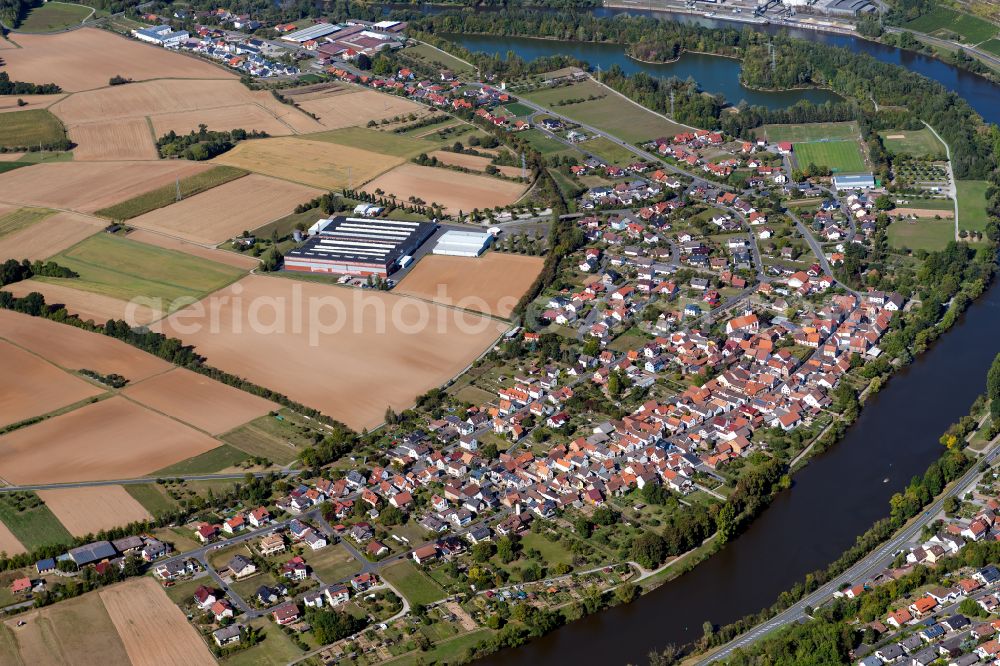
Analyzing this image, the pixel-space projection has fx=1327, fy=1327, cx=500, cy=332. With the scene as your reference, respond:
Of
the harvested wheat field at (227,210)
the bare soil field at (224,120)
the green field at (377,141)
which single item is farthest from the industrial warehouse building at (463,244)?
the bare soil field at (224,120)

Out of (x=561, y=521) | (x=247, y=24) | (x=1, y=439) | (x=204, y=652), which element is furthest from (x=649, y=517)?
(x=247, y=24)

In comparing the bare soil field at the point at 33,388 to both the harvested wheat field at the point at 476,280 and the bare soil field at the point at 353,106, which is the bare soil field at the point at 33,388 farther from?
the bare soil field at the point at 353,106

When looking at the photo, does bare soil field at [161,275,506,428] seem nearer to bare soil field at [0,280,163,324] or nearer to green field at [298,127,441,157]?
bare soil field at [0,280,163,324]

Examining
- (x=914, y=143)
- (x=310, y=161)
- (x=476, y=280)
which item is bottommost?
(x=310, y=161)

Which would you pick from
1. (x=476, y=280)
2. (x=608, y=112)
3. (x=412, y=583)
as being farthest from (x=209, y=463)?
(x=608, y=112)

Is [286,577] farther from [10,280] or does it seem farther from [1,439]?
[10,280]

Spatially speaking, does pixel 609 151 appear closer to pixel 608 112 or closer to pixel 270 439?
pixel 608 112
